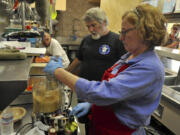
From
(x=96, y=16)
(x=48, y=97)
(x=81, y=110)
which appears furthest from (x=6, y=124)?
(x=96, y=16)

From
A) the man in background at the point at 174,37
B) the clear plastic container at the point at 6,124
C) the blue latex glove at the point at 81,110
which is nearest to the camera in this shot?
the clear plastic container at the point at 6,124

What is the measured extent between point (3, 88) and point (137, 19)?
2.06 ft

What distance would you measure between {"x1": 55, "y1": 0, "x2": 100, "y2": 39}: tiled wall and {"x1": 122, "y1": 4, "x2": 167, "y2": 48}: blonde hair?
380 centimetres

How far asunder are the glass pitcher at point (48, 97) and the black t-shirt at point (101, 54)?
75cm

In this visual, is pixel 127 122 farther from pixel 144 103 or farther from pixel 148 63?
pixel 148 63

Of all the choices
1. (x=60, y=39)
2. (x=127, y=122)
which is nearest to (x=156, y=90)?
(x=127, y=122)

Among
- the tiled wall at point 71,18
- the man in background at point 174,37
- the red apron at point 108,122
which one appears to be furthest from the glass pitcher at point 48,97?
the tiled wall at point 71,18

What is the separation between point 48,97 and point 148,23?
0.69m

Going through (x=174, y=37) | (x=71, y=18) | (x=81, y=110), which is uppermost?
(x=71, y=18)

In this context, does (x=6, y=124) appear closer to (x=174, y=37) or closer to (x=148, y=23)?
(x=148, y=23)

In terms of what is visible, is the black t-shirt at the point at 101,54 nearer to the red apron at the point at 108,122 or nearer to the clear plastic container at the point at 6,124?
the red apron at the point at 108,122

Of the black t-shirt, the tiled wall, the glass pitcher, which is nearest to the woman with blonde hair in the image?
the glass pitcher

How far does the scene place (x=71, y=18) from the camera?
4.32 metres

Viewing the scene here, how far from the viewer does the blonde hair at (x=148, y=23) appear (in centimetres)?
68
